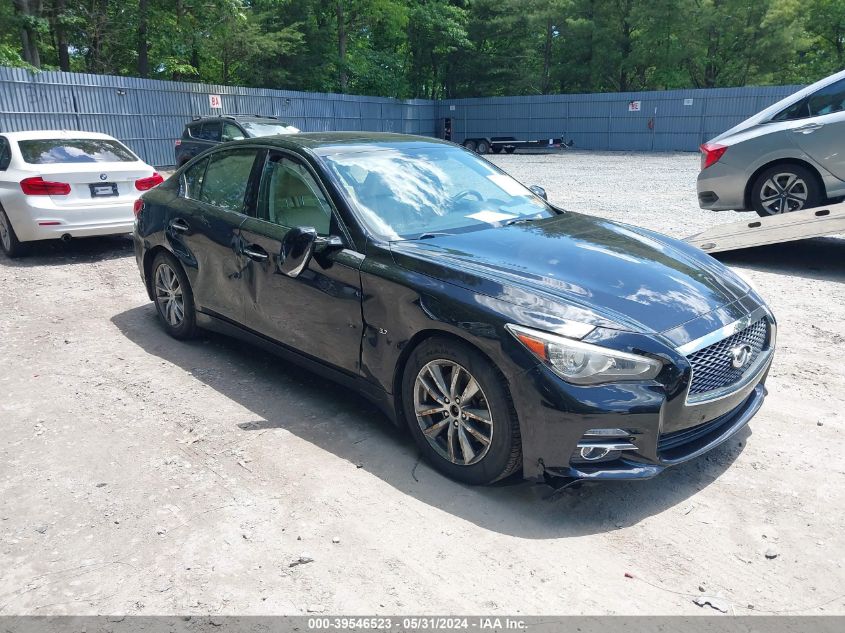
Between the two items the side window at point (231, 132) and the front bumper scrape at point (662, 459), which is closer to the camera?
the front bumper scrape at point (662, 459)

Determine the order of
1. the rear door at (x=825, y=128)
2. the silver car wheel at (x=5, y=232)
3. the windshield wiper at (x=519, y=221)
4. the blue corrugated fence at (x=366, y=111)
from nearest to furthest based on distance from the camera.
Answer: the windshield wiper at (x=519, y=221), the rear door at (x=825, y=128), the silver car wheel at (x=5, y=232), the blue corrugated fence at (x=366, y=111)

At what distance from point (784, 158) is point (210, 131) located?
1221 centimetres

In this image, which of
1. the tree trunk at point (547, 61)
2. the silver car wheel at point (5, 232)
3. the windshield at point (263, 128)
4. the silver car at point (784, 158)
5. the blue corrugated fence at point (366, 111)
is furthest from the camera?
the tree trunk at point (547, 61)

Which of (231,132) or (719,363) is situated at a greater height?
(231,132)

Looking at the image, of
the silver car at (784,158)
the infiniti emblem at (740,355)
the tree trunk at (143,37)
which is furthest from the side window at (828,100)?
the tree trunk at (143,37)

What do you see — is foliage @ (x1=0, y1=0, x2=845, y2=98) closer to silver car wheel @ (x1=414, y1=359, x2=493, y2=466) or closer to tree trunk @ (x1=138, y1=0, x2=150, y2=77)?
tree trunk @ (x1=138, y1=0, x2=150, y2=77)

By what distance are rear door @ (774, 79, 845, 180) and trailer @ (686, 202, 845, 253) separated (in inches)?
35.6

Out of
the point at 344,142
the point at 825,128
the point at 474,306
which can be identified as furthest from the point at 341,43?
the point at 474,306

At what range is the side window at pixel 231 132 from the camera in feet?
49.7

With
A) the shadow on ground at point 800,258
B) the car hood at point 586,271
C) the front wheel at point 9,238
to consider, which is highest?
the car hood at point 586,271

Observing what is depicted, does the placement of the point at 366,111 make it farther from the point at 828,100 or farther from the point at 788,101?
the point at 828,100

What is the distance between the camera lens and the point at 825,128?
7.83 metres

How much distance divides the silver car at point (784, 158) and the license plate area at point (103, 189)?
736cm

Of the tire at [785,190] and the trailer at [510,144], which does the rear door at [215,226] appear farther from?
the trailer at [510,144]
